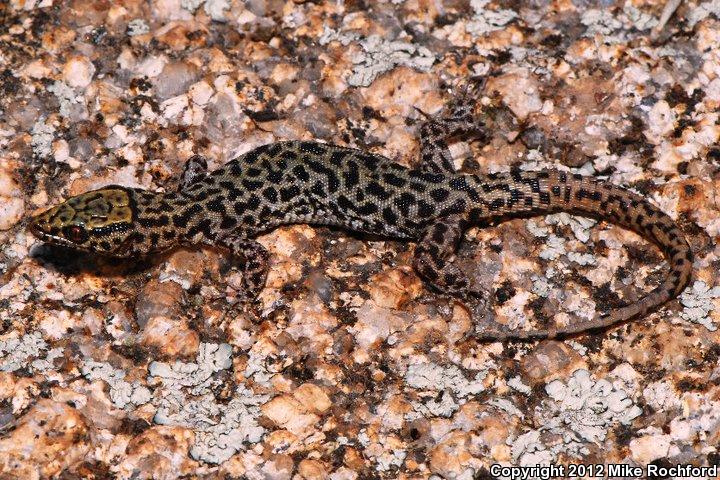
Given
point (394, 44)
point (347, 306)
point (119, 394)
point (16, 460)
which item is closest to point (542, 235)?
point (347, 306)

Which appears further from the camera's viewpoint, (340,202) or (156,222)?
(340,202)

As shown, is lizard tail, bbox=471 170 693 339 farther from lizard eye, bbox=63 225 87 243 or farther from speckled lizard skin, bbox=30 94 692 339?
lizard eye, bbox=63 225 87 243

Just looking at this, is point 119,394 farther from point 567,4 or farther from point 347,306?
point 567,4

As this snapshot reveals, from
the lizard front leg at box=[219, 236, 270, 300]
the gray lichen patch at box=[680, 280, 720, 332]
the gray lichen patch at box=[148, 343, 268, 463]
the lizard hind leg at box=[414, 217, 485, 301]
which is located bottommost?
the gray lichen patch at box=[148, 343, 268, 463]

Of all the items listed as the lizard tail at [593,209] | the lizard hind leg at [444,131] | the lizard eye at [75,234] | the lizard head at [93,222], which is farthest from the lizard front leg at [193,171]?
the lizard tail at [593,209]

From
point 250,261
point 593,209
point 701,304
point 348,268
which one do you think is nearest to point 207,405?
point 250,261

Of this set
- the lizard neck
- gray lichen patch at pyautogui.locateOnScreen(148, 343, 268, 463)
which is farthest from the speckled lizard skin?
gray lichen patch at pyautogui.locateOnScreen(148, 343, 268, 463)

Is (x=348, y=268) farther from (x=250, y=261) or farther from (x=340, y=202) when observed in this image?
(x=250, y=261)
